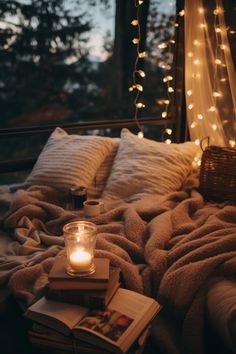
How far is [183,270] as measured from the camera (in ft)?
4.24

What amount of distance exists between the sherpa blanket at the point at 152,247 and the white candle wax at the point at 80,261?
0.13 meters

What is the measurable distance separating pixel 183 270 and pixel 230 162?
0.97m

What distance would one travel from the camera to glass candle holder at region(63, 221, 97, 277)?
1168mm

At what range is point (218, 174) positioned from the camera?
7.00ft

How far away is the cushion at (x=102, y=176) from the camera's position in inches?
86.7

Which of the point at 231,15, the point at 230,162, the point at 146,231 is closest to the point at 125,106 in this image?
the point at 231,15

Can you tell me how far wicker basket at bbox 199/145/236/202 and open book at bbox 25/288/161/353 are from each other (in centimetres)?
108

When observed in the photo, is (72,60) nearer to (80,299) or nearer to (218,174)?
(218,174)

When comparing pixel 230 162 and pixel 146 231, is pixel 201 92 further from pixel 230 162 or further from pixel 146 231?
pixel 146 231

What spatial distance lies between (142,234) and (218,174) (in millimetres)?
723

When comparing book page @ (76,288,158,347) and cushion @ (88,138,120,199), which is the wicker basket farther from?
book page @ (76,288,158,347)

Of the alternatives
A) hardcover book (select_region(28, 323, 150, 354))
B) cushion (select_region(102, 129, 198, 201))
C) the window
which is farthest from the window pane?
hardcover book (select_region(28, 323, 150, 354))

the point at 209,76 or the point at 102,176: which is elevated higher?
the point at 209,76

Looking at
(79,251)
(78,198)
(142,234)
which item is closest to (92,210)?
(78,198)
